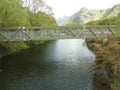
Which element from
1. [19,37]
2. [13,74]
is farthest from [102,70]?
[19,37]

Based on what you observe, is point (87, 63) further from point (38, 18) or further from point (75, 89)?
point (38, 18)

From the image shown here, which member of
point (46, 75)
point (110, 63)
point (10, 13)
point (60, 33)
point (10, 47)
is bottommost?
point (46, 75)

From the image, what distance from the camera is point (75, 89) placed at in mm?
33625

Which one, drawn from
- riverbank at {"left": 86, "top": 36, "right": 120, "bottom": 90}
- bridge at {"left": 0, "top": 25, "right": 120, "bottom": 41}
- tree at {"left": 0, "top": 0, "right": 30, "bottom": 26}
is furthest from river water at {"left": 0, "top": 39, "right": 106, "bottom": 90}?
tree at {"left": 0, "top": 0, "right": 30, "bottom": 26}

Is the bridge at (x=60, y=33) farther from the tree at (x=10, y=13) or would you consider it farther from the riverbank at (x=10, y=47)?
the riverbank at (x=10, y=47)

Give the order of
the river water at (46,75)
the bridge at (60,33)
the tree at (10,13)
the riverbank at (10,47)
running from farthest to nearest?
the riverbank at (10,47) → the tree at (10,13) → the bridge at (60,33) → the river water at (46,75)

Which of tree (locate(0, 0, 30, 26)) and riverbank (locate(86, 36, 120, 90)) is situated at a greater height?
tree (locate(0, 0, 30, 26))

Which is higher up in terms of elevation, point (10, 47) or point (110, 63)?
point (10, 47)

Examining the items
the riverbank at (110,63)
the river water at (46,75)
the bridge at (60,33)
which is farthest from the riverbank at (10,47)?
the riverbank at (110,63)

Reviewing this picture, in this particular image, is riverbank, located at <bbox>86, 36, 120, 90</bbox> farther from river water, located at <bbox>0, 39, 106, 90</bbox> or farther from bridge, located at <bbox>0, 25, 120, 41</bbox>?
bridge, located at <bbox>0, 25, 120, 41</bbox>

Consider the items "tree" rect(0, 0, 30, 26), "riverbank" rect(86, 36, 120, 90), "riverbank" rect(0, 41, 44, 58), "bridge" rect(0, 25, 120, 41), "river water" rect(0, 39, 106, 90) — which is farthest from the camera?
"riverbank" rect(0, 41, 44, 58)

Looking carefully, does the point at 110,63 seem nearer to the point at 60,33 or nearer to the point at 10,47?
the point at 60,33

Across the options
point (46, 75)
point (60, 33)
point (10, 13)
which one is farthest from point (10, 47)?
point (46, 75)

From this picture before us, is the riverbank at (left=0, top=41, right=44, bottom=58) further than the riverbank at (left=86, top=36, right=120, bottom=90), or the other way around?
the riverbank at (left=0, top=41, right=44, bottom=58)
